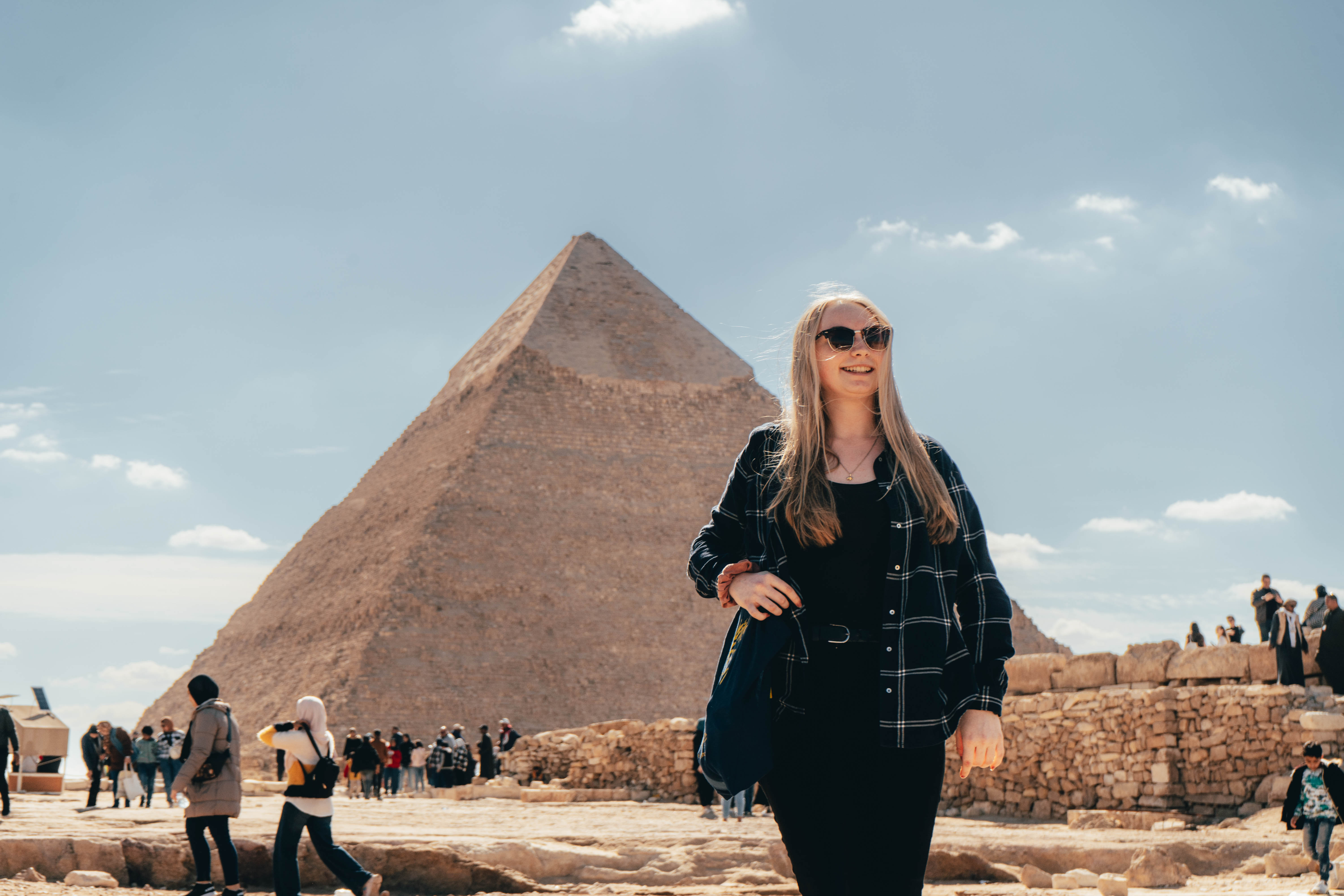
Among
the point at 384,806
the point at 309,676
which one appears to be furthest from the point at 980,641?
the point at 309,676

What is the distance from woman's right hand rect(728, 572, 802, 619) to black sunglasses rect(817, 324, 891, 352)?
438 millimetres

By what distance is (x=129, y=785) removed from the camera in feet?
42.0

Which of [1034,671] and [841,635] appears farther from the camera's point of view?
[1034,671]

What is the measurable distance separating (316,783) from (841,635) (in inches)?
132

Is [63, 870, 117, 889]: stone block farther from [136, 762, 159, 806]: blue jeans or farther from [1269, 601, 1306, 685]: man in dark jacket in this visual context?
[136, 762, 159, 806]: blue jeans

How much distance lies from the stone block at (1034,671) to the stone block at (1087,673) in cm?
4

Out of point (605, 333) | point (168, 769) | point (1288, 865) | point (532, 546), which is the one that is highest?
point (605, 333)

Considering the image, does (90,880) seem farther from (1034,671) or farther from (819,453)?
(1034,671)

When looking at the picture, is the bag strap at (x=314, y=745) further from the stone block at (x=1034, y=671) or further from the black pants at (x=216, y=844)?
the stone block at (x=1034, y=671)

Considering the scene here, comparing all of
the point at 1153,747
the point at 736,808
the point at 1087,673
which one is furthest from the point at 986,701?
the point at 736,808

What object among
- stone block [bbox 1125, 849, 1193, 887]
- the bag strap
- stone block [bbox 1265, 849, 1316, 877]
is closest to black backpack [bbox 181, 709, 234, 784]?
the bag strap

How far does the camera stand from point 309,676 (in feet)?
136

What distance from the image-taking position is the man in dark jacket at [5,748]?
9.60 m

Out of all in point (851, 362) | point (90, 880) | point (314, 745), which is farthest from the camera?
point (90, 880)
